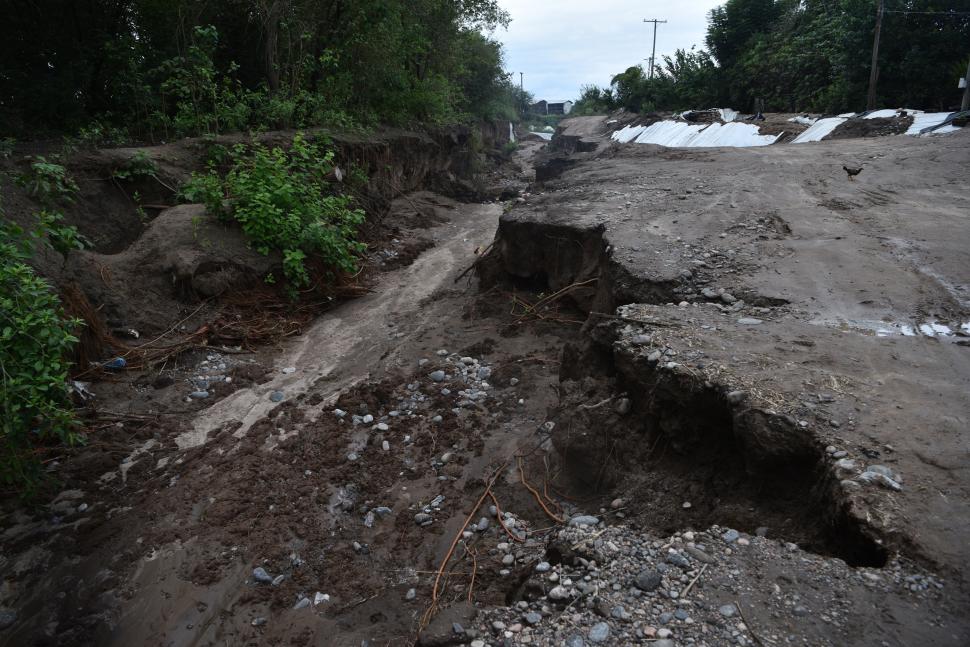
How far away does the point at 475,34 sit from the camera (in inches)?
885

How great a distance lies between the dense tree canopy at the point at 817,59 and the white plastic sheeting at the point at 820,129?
2.69m

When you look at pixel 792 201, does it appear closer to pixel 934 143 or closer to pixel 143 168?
pixel 934 143

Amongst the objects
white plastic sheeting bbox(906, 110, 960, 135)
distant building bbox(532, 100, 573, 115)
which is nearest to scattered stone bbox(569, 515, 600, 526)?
white plastic sheeting bbox(906, 110, 960, 135)

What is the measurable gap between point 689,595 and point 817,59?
23046mm

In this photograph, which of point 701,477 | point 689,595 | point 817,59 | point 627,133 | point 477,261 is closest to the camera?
point 689,595

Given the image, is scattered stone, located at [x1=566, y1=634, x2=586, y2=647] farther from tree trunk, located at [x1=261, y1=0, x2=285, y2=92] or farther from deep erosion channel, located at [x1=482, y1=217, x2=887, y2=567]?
tree trunk, located at [x1=261, y1=0, x2=285, y2=92]

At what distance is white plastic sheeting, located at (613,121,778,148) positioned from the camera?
14.9 meters

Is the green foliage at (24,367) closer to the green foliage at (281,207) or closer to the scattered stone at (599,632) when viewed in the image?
the green foliage at (281,207)

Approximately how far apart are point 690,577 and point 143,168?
8833 mm

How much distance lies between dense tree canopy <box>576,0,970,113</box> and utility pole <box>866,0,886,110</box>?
475 mm

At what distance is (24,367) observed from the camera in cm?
451

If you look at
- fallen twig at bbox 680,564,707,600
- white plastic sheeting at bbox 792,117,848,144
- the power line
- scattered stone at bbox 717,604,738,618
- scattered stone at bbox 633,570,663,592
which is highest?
the power line

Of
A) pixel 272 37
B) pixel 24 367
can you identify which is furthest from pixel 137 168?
pixel 272 37

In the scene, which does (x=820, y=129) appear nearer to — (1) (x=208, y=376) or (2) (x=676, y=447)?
(2) (x=676, y=447)
